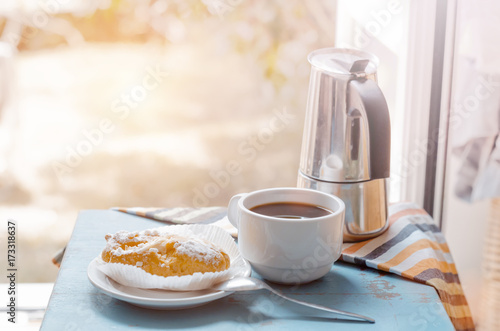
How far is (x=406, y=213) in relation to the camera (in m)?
0.86

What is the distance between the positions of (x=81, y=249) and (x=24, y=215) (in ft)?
6.11

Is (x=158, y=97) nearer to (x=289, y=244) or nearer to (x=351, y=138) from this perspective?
(x=351, y=138)

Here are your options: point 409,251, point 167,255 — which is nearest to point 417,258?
point 409,251

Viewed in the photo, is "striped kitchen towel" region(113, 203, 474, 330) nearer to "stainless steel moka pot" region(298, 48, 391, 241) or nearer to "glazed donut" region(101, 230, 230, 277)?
"stainless steel moka pot" region(298, 48, 391, 241)

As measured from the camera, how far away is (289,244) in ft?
1.96

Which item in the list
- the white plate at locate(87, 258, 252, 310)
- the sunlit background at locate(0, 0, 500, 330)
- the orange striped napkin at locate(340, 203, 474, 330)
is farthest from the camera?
the sunlit background at locate(0, 0, 500, 330)

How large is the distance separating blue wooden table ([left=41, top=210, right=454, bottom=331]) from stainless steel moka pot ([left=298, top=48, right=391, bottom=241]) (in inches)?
4.1

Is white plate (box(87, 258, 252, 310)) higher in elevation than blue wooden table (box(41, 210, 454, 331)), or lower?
higher

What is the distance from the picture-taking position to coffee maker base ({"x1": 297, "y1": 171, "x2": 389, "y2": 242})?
2.42ft

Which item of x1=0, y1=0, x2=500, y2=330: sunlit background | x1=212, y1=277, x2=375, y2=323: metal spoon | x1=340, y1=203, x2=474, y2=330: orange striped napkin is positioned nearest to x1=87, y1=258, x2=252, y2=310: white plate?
x1=212, y1=277, x2=375, y2=323: metal spoon

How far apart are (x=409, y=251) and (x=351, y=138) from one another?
16 cm

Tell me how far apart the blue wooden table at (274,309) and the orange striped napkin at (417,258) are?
1cm

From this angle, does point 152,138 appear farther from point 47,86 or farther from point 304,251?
point 304,251

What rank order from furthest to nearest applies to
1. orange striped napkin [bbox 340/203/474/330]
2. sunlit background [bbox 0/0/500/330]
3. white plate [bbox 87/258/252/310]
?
sunlit background [bbox 0/0/500/330], orange striped napkin [bbox 340/203/474/330], white plate [bbox 87/258/252/310]
